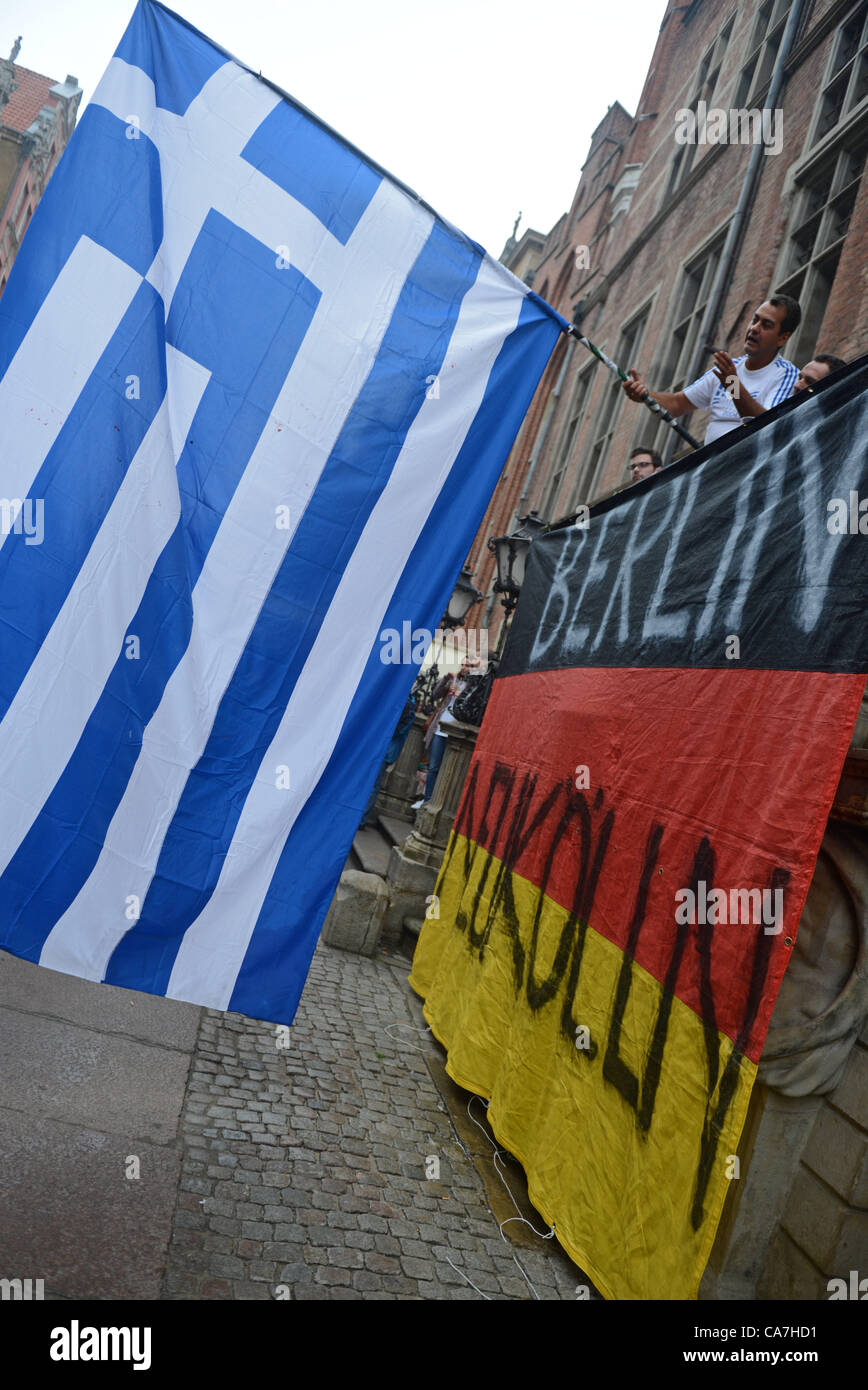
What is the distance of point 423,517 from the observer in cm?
296

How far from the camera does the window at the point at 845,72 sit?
7414 mm

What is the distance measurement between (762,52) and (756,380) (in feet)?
25.3

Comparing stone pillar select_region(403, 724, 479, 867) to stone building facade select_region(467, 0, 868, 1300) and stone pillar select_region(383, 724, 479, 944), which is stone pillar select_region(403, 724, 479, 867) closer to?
stone pillar select_region(383, 724, 479, 944)

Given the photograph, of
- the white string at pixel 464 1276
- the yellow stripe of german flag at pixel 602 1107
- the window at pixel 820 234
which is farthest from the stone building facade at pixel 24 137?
the white string at pixel 464 1276

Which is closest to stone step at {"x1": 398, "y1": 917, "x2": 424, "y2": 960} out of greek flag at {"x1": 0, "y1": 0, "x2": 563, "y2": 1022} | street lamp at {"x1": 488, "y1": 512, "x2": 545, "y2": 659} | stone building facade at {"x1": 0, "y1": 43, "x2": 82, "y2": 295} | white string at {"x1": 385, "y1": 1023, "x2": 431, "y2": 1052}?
white string at {"x1": 385, "y1": 1023, "x2": 431, "y2": 1052}

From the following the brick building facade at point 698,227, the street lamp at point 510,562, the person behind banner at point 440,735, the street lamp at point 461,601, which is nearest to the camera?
the street lamp at point 510,562

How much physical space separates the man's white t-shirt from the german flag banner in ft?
2.63

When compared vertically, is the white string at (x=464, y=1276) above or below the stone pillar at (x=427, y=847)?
below

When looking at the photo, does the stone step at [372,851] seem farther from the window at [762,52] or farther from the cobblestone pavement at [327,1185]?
the window at [762,52]

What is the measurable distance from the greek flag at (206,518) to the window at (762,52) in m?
9.00

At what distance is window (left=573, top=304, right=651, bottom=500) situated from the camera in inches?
494

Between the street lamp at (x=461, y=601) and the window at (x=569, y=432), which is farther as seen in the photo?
the window at (x=569, y=432)

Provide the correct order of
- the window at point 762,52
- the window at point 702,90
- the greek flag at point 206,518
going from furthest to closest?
the window at point 702,90 → the window at point 762,52 → the greek flag at point 206,518

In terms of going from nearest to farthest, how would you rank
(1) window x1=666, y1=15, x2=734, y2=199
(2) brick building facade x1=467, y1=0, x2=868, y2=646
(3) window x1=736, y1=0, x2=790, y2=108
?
1. (2) brick building facade x1=467, y1=0, x2=868, y2=646
2. (3) window x1=736, y1=0, x2=790, y2=108
3. (1) window x1=666, y1=15, x2=734, y2=199
